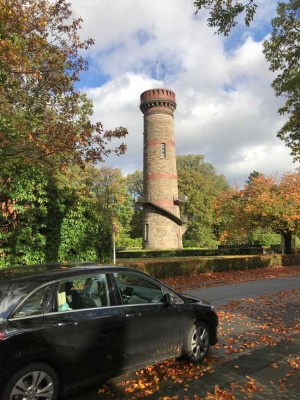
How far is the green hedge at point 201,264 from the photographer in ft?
64.0

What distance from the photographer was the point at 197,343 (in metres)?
6.07

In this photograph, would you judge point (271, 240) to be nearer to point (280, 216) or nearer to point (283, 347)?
point (280, 216)

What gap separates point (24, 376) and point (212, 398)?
225 centimetres

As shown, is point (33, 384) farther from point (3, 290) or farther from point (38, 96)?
point (38, 96)

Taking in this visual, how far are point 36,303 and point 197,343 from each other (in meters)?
2.91

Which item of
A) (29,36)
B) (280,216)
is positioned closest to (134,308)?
(29,36)

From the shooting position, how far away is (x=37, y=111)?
580 inches

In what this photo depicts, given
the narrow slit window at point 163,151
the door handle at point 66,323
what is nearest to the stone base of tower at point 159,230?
the narrow slit window at point 163,151

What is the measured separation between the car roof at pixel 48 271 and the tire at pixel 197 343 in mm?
1587

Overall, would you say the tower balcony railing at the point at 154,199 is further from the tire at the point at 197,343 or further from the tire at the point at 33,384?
the tire at the point at 33,384

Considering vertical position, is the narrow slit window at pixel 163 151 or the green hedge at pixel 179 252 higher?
the narrow slit window at pixel 163 151

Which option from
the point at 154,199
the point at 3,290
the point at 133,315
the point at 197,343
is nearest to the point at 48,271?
the point at 3,290

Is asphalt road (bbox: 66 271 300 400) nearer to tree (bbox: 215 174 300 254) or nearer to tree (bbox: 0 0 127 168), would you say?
tree (bbox: 0 0 127 168)

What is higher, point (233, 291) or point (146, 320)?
point (146, 320)
